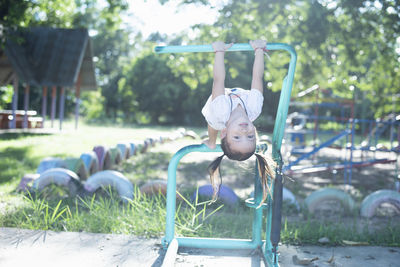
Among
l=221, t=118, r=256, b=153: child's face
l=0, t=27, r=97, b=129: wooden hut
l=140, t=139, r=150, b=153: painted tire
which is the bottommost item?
l=140, t=139, r=150, b=153: painted tire

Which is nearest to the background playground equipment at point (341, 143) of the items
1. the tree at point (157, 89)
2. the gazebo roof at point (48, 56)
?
the gazebo roof at point (48, 56)

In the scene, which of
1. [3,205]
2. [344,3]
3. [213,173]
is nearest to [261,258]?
[213,173]

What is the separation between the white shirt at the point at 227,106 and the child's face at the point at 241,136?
0.24 ft

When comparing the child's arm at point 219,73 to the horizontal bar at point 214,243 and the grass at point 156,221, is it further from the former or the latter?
the horizontal bar at point 214,243

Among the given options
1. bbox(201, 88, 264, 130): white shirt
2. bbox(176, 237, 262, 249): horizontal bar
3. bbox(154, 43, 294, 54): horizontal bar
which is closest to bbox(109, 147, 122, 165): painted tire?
bbox(176, 237, 262, 249): horizontal bar

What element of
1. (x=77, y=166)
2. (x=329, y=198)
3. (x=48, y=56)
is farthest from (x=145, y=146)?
(x=48, y=56)

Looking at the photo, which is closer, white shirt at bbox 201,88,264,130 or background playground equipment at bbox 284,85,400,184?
white shirt at bbox 201,88,264,130

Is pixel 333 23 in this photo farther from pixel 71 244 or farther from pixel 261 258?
pixel 71 244

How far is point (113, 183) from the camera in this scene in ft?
12.7

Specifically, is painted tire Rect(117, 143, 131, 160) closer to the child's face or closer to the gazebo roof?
the child's face

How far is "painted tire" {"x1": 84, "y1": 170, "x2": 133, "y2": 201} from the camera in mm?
3790

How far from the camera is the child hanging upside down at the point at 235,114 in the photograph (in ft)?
7.18

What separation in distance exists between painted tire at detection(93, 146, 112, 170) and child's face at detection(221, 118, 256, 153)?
146 inches

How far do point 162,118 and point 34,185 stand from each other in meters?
22.7
